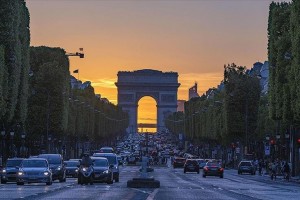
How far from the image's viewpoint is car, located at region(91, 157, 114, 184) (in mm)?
66312

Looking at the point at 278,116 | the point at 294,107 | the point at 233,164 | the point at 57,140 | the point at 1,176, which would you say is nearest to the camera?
the point at 1,176

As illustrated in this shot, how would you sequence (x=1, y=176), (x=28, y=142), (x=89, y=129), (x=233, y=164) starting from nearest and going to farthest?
(x=1, y=176)
(x=28, y=142)
(x=233, y=164)
(x=89, y=129)

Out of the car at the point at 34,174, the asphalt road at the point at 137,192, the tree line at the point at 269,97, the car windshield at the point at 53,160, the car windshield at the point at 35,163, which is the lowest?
the asphalt road at the point at 137,192

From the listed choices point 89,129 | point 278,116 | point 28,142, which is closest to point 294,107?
point 278,116

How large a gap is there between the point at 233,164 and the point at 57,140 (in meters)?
30.1

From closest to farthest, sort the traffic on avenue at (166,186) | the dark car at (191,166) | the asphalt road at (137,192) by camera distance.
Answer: the asphalt road at (137,192), the traffic on avenue at (166,186), the dark car at (191,166)

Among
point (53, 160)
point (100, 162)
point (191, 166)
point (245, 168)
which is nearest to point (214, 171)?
point (191, 166)

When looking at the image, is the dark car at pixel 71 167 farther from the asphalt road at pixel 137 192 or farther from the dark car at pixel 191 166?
the dark car at pixel 191 166

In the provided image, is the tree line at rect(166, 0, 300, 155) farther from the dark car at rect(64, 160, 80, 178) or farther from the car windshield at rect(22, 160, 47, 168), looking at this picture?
the car windshield at rect(22, 160, 47, 168)

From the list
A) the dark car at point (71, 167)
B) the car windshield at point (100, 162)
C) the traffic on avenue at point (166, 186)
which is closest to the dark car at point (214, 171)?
the traffic on avenue at point (166, 186)

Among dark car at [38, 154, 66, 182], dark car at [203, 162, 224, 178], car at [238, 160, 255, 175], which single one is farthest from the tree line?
dark car at [38, 154, 66, 182]

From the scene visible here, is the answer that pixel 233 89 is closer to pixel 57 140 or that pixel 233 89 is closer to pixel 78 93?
pixel 57 140

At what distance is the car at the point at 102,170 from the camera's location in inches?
2611

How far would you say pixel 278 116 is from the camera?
307 feet
